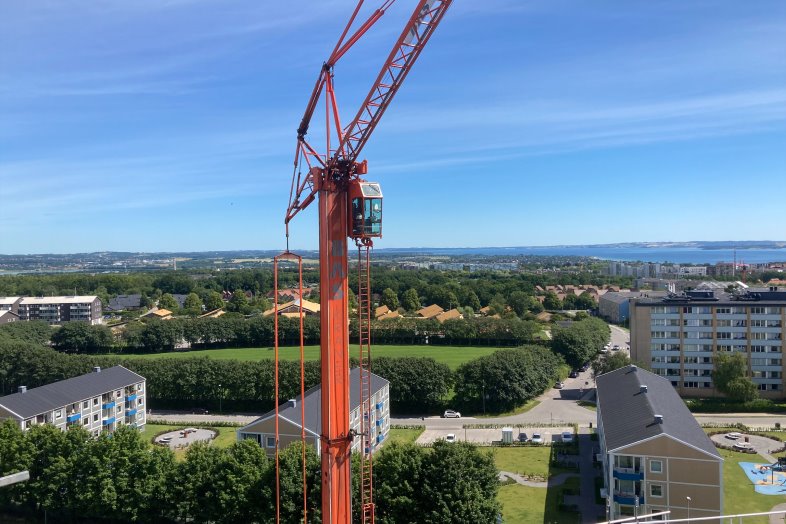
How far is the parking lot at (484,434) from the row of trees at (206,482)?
1279 centimetres

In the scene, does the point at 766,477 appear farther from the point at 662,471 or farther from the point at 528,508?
the point at 528,508

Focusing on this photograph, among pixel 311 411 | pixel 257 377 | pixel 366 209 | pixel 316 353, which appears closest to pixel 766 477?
pixel 311 411

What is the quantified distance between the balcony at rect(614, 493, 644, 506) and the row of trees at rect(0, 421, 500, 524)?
5.20 meters

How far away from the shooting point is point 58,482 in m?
21.2

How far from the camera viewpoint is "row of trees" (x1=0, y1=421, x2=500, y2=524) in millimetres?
18250

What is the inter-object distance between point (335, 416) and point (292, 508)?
716 cm

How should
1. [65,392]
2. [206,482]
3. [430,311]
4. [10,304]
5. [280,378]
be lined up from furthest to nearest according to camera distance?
[10,304] < [430,311] < [280,378] < [65,392] < [206,482]

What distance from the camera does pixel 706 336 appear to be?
41.1 meters

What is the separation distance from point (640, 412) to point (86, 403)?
27649 mm

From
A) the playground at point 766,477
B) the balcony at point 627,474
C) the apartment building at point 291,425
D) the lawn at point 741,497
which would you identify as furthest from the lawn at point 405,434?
the playground at point 766,477

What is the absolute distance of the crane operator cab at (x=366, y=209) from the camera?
12.9m

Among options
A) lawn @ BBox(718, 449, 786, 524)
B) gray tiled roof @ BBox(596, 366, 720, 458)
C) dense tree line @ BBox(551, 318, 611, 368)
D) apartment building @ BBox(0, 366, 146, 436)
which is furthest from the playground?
apartment building @ BBox(0, 366, 146, 436)

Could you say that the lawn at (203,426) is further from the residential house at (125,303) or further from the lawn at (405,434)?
the residential house at (125,303)

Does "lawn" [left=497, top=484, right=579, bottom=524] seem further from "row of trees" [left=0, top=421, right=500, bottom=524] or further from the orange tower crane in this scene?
the orange tower crane
